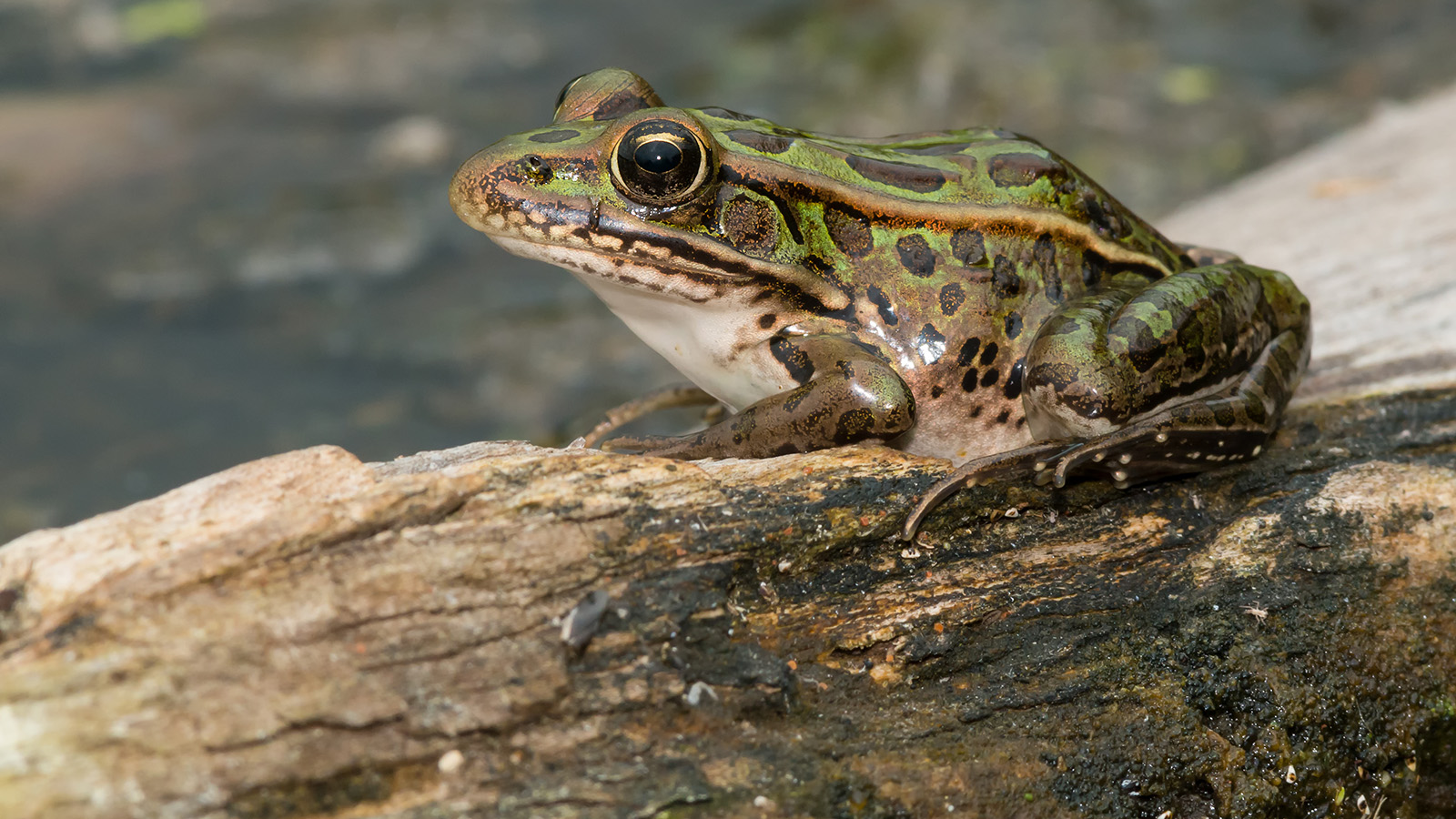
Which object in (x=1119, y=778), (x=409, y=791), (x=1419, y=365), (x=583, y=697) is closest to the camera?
(x=409, y=791)

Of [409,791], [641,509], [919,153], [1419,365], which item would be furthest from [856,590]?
[1419,365]

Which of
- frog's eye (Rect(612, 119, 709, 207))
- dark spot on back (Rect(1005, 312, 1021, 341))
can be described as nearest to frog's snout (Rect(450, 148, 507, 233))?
frog's eye (Rect(612, 119, 709, 207))

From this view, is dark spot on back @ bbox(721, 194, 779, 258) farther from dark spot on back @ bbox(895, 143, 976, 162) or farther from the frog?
dark spot on back @ bbox(895, 143, 976, 162)

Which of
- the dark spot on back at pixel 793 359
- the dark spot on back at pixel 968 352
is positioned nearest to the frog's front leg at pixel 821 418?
the dark spot on back at pixel 793 359

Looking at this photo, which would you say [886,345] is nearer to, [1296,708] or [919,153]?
[919,153]

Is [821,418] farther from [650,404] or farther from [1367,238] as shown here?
[1367,238]

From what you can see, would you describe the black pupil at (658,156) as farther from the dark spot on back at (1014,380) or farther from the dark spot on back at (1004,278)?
the dark spot on back at (1014,380)

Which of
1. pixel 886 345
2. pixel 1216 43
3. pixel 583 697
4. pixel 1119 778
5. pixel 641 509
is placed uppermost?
pixel 1216 43
